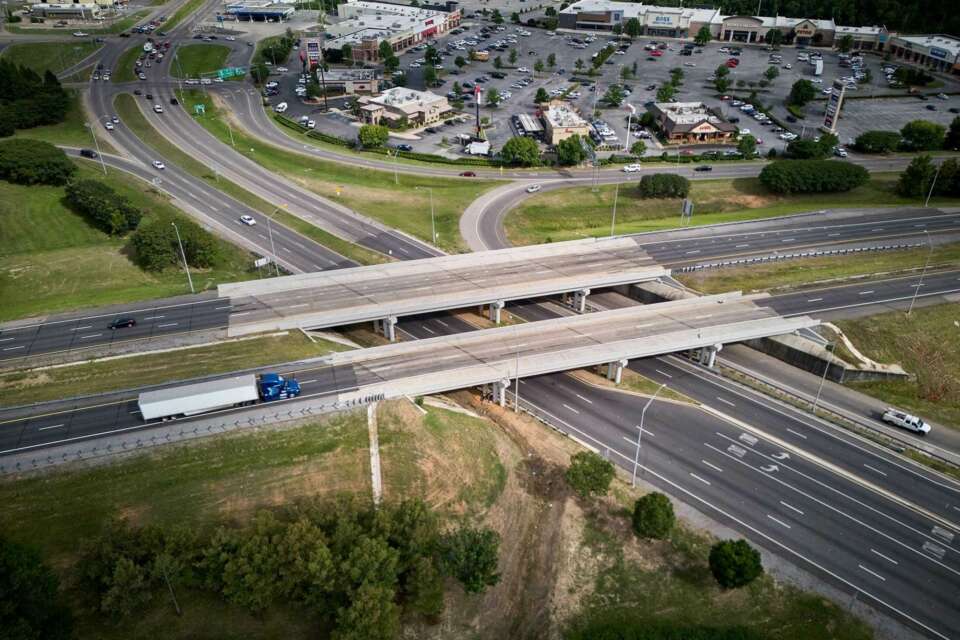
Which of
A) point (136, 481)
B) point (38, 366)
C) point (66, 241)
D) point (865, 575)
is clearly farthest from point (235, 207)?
point (865, 575)

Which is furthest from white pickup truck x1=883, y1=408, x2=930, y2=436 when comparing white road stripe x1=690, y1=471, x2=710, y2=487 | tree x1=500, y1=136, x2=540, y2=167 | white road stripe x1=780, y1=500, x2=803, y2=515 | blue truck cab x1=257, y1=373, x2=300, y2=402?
tree x1=500, y1=136, x2=540, y2=167

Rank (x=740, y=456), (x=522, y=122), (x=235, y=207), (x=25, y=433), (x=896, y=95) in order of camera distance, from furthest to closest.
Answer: (x=896, y=95), (x=522, y=122), (x=235, y=207), (x=740, y=456), (x=25, y=433)

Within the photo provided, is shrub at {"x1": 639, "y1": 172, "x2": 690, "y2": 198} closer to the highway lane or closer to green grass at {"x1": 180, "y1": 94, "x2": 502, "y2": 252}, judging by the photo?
green grass at {"x1": 180, "y1": 94, "x2": 502, "y2": 252}

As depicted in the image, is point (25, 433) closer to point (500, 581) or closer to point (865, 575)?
point (500, 581)

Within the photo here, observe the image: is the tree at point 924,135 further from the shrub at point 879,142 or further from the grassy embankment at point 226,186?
the grassy embankment at point 226,186

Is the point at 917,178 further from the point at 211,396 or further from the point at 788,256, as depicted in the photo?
the point at 211,396

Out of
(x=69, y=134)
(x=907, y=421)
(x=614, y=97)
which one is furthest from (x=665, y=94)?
(x=69, y=134)
